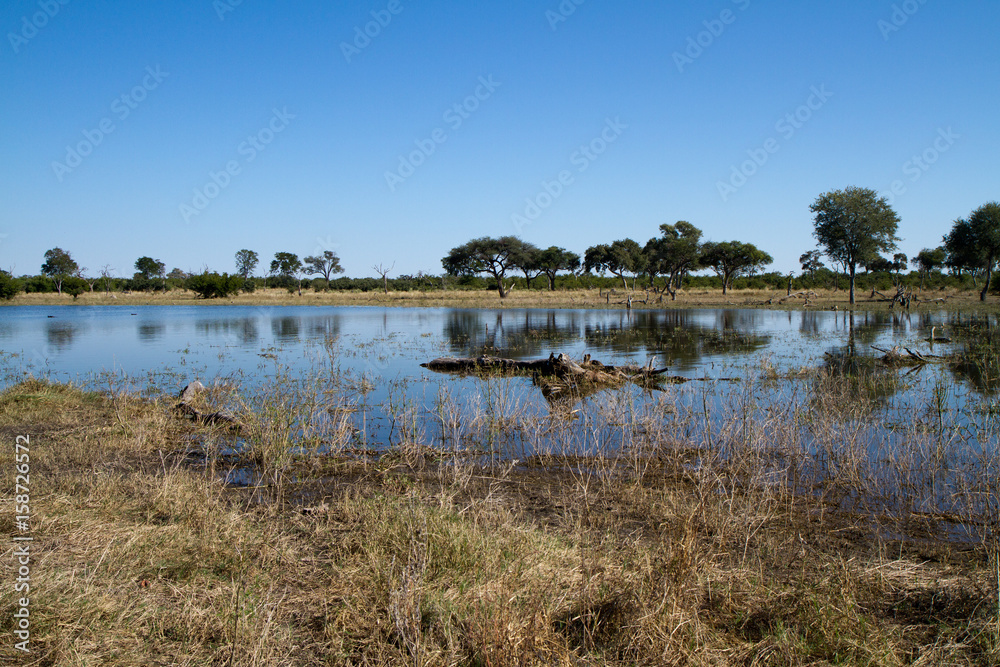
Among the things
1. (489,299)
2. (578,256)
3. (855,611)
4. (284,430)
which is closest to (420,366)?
(284,430)

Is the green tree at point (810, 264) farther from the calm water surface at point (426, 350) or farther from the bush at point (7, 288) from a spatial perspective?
the bush at point (7, 288)

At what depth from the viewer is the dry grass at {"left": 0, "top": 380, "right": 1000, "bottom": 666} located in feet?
9.37

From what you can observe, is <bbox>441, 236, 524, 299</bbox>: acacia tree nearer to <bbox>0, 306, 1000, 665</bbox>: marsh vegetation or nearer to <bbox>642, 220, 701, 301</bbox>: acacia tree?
<bbox>642, 220, 701, 301</bbox>: acacia tree

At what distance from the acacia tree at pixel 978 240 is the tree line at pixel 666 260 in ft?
0.22

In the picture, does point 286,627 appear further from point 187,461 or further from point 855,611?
point 187,461

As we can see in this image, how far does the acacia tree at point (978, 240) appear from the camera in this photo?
137ft

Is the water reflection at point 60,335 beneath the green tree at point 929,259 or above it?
beneath

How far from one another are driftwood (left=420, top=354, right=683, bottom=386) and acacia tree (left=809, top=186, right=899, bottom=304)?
40.5 m

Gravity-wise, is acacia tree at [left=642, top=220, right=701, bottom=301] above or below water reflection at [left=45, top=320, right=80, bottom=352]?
above

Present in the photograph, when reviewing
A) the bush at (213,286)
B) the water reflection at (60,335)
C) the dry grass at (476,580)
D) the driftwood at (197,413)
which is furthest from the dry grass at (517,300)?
the dry grass at (476,580)

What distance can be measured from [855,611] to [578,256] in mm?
82484

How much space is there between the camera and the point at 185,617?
303 cm

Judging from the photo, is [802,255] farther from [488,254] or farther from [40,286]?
[40,286]

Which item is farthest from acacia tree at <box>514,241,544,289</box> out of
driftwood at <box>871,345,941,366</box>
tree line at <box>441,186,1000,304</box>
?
driftwood at <box>871,345,941,366</box>
